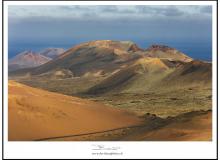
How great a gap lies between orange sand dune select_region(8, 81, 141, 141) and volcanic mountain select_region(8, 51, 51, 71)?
A: 69.7ft

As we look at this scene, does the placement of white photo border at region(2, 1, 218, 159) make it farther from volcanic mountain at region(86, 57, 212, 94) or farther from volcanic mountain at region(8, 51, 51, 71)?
volcanic mountain at region(8, 51, 51, 71)

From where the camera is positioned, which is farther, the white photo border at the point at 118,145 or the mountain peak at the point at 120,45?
the mountain peak at the point at 120,45

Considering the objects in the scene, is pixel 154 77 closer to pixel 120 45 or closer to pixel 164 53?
pixel 164 53

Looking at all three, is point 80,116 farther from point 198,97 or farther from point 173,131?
point 198,97

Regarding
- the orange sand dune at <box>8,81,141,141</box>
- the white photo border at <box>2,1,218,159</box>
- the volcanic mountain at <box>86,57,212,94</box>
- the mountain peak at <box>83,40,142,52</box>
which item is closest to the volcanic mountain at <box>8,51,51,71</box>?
the volcanic mountain at <box>86,57,212,94</box>

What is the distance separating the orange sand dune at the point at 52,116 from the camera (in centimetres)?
2000

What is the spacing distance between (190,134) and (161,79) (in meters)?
25.7

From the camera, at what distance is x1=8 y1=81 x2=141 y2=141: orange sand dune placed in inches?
787

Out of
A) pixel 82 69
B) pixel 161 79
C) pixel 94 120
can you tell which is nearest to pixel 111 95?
pixel 161 79

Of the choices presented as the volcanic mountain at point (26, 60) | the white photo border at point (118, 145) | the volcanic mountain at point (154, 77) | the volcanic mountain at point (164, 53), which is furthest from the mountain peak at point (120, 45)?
the white photo border at point (118, 145)

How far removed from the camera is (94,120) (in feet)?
72.0

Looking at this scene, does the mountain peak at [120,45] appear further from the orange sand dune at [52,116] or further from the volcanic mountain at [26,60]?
the orange sand dune at [52,116]

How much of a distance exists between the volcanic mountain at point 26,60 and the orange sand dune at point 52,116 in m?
21.2
